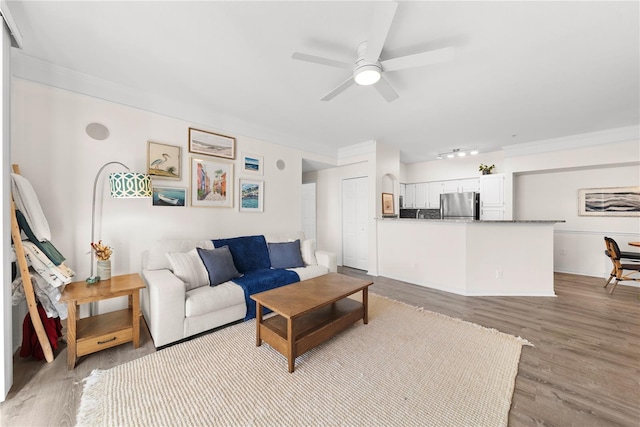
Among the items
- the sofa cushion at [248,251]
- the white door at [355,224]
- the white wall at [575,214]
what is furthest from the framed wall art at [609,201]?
the sofa cushion at [248,251]

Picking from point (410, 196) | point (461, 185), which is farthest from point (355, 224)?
point (461, 185)

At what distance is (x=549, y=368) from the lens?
1820 mm

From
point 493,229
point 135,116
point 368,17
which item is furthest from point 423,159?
point 135,116

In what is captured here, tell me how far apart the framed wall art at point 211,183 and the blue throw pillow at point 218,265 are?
0.81 metres

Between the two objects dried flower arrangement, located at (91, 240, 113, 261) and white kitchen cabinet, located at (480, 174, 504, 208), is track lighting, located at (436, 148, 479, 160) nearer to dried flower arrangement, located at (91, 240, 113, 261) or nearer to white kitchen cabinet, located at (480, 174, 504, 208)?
white kitchen cabinet, located at (480, 174, 504, 208)

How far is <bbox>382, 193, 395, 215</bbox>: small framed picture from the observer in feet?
15.5

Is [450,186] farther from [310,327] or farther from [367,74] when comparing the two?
[310,327]

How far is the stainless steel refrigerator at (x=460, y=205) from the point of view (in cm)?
511

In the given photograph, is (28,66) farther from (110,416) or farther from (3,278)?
(110,416)

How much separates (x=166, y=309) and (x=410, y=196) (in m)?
6.11

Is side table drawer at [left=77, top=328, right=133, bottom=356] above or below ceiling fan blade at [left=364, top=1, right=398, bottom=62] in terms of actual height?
below

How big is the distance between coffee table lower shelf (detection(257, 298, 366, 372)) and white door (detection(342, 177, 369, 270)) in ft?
8.43

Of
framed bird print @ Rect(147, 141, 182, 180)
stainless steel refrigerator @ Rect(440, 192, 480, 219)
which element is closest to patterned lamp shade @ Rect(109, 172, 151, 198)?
framed bird print @ Rect(147, 141, 182, 180)

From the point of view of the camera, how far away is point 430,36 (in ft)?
5.85
